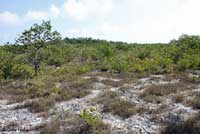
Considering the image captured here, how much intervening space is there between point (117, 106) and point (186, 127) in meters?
3.31

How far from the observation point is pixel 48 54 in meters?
25.9

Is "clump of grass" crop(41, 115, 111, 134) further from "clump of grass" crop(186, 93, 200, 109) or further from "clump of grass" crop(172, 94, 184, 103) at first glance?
"clump of grass" crop(172, 94, 184, 103)

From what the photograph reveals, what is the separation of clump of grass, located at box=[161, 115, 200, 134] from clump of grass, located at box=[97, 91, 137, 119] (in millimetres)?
1949

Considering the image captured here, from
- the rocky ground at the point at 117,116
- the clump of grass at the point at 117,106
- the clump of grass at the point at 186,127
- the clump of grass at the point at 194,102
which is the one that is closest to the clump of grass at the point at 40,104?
the rocky ground at the point at 117,116

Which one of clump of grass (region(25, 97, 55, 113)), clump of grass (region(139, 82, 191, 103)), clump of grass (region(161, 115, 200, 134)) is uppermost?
clump of grass (region(139, 82, 191, 103))

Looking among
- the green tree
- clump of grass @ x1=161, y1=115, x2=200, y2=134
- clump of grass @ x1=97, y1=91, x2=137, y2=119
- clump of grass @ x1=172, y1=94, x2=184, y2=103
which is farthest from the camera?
the green tree

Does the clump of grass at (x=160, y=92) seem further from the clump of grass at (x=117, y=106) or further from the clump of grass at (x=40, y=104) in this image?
the clump of grass at (x=40, y=104)

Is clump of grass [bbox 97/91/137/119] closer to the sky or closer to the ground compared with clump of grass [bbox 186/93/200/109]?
closer to the ground

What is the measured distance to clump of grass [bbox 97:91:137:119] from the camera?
11.8 meters

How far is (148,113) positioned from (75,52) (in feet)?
96.2

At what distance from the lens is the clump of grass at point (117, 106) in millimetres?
11758

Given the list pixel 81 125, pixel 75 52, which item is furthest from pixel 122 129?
pixel 75 52

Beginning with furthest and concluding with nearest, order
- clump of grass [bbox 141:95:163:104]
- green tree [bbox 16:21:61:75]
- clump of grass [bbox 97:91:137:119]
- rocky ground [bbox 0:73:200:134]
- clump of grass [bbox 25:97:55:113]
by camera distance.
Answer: green tree [bbox 16:21:61:75] < clump of grass [bbox 25:97:55:113] < clump of grass [bbox 141:95:163:104] < clump of grass [bbox 97:91:137:119] < rocky ground [bbox 0:73:200:134]

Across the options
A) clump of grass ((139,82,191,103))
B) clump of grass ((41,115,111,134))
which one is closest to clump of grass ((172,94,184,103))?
clump of grass ((139,82,191,103))
